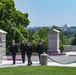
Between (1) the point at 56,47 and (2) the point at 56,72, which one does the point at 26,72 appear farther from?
(1) the point at 56,47

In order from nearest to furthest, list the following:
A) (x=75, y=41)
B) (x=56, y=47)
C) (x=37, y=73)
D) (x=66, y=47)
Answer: (x=37, y=73), (x=56, y=47), (x=66, y=47), (x=75, y=41)

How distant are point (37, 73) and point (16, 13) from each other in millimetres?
29751

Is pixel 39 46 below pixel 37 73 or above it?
above

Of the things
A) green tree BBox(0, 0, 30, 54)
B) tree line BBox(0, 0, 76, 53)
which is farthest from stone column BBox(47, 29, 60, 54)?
green tree BBox(0, 0, 30, 54)

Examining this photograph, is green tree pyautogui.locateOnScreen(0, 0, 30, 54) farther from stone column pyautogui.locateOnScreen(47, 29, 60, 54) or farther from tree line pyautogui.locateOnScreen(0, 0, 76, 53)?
stone column pyautogui.locateOnScreen(47, 29, 60, 54)

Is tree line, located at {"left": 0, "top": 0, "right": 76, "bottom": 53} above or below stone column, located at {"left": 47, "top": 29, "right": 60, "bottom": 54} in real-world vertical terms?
above

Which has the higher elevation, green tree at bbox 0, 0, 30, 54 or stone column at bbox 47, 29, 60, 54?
green tree at bbox 0, 0, 30, 54

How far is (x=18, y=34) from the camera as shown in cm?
4766

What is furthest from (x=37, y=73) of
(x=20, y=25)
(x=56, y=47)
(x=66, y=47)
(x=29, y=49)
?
(x=66, y=47)

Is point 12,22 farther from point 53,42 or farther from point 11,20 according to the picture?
point 53,42

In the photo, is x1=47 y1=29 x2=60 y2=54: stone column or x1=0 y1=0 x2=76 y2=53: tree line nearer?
x1=47 y1=29 x2=60 y2=54: stone column

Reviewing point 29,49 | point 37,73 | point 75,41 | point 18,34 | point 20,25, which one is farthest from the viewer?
point 75,41

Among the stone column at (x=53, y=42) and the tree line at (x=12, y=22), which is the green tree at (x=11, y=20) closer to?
the tree line at (x=12, y=22)

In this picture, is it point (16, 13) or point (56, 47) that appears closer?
point (56, 47)
